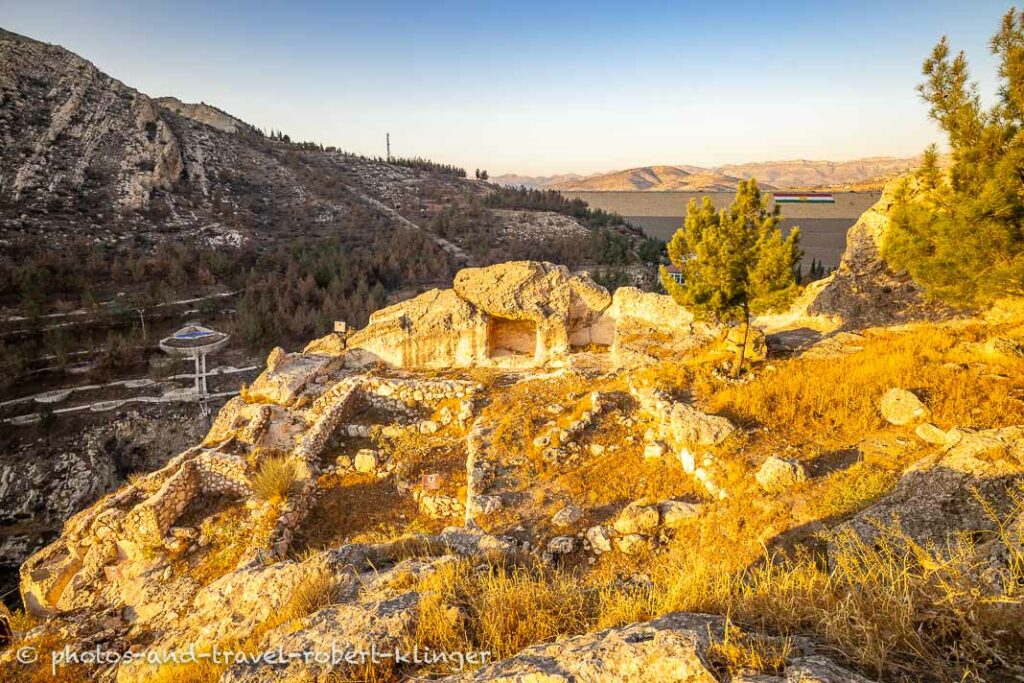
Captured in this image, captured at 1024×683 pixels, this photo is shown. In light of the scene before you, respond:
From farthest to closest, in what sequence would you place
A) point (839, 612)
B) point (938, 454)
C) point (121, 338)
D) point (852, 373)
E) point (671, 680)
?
point (121, 338)
point (852, 373)
point (938, 454)
point (839, 612)
point (671, 680)

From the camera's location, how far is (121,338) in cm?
2069

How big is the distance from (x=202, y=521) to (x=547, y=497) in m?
5.53

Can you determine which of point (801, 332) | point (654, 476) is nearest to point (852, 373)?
point (654, 476)

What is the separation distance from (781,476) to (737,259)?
13.3ft

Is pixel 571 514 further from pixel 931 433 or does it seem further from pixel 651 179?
pixel 651 179

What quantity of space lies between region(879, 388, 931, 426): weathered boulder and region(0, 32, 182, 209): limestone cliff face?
40.1 metres

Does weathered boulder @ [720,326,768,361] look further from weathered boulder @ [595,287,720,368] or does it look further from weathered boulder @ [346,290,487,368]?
weathered boulder @ [346,290,487,368]

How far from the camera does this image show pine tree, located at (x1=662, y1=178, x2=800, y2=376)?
7.77m

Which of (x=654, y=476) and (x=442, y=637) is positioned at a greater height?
(x=442, y=637)

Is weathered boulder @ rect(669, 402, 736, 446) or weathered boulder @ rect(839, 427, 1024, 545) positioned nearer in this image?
weathered boulder @ rect(839, 427, 1024, 545)

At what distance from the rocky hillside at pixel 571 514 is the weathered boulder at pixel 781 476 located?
2 cm

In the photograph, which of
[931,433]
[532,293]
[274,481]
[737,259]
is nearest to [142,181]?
[532,293]

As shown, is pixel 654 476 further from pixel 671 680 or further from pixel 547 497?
pixel 671 680

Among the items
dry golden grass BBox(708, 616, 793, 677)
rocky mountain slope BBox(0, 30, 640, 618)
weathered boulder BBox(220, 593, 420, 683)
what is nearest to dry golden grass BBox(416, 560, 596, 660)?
weathered boulder BBox(220, 593, 420, 683)
